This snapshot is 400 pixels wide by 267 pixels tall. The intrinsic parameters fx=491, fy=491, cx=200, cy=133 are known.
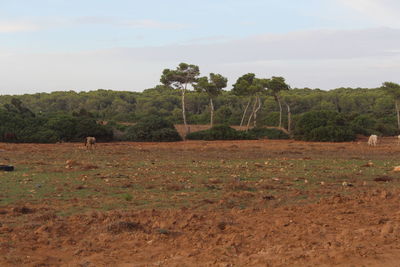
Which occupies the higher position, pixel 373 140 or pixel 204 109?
pixel 204 109

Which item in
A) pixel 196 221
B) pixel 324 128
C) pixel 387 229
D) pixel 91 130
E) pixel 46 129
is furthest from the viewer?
pixel 324 128

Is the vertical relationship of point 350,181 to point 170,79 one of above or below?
below

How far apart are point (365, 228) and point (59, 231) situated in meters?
4.51

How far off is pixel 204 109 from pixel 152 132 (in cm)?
3830

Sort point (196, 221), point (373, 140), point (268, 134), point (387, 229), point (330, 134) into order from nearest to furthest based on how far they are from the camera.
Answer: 1. point (387, 229)
2. point (196, 221)
3. point (373, 140)
4. point (330, 134)
5. point (268, 134)

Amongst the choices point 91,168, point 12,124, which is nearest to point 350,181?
point 91,168

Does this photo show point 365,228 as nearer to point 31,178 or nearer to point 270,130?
point 31,178

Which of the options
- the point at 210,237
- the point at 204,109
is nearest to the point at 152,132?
the point at 210,237

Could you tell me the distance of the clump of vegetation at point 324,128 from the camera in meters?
36.0

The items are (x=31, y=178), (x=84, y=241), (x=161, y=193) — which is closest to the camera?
(x=84, y=241)

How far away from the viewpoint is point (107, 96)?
254 ft

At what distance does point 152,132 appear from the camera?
36.0 metres

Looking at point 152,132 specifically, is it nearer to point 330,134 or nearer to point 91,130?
point 91,130

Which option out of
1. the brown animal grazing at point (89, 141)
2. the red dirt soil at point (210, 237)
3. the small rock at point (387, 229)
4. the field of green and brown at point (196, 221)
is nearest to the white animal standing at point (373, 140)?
the brown animal grazing at point (89, 141)
